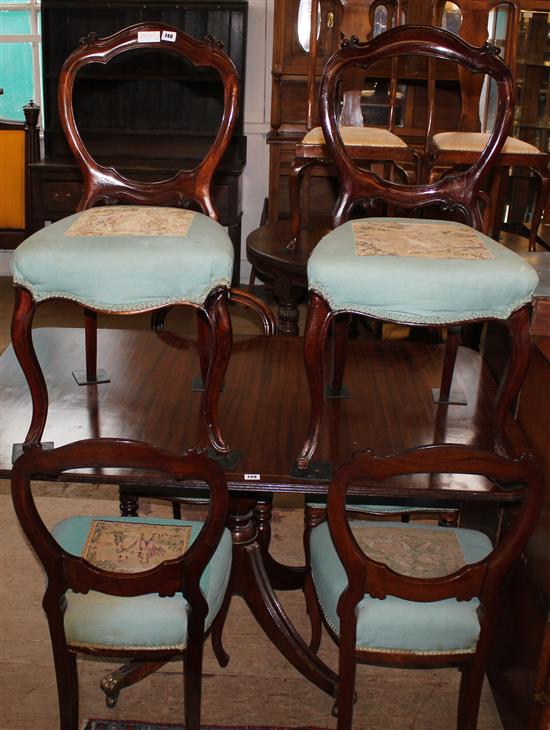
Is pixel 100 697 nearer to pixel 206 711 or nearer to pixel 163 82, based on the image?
pixel 206 711

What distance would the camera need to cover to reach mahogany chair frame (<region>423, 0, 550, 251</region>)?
3174 mm

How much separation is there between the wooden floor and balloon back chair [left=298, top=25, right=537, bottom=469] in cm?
17

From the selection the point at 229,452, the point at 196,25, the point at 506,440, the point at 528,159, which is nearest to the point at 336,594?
the point at 229,452

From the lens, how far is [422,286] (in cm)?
166

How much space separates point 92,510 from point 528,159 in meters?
2.02

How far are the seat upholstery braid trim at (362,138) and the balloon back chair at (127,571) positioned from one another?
1759 mm

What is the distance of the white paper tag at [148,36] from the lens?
6.45 feet

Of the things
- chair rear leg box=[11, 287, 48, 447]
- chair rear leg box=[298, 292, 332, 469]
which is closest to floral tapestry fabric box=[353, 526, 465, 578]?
chair rear leg box=[298, 292, 332, 469]

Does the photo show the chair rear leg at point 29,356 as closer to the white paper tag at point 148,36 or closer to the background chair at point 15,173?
the white paper tag at point 148,36

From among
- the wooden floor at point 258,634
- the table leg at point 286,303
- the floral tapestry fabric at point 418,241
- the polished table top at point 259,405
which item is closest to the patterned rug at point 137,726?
the wooden floor at point 258,634

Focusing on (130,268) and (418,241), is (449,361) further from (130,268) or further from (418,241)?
(130,268)

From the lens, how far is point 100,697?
81.3 inches

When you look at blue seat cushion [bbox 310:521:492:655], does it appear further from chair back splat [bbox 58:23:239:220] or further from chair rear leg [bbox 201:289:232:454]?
chair back splat [bbox 58:23:239:220]

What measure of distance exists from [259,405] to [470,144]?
63.1 inches
